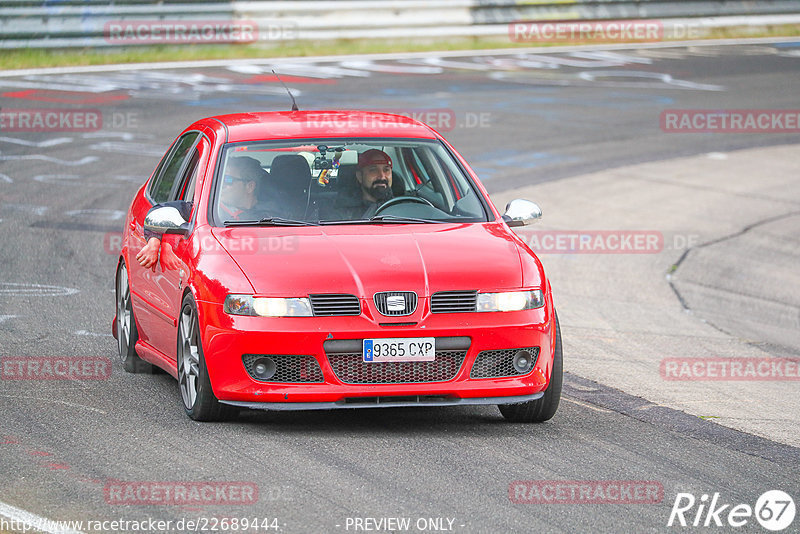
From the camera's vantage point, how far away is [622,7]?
3139 centimetres

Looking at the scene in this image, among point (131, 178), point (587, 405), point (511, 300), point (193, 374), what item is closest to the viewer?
point (511, 300)

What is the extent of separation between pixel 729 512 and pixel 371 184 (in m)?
3.17

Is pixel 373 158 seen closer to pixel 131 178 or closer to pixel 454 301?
pixel 454 301

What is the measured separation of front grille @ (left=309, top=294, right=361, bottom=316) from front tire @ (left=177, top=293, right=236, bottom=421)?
681 millimetres

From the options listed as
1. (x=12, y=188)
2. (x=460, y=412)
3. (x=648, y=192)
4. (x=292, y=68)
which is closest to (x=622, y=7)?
(x=292, y=68)

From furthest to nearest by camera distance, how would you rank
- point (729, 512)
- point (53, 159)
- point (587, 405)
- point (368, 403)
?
point (53, 159), point (587, 405), point (368, 403), point (729, 512)

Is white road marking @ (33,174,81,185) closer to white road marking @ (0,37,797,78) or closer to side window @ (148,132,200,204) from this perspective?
white road marking @ (0,37,797,78)

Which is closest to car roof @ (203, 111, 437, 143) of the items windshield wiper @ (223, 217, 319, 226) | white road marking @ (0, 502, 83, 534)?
windshield wiper @ (223, 217, 319, 226)

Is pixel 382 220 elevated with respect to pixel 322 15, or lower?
elevated

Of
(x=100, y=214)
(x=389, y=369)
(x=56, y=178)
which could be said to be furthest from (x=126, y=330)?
(x=56, y=178)

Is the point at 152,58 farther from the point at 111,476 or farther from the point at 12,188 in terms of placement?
the point at 111,476

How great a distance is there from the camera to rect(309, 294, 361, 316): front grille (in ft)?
22.9

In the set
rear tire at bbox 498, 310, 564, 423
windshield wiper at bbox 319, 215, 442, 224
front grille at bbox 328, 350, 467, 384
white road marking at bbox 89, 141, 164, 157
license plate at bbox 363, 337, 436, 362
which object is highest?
windshield wiper at bbox 319, 215, 442, 224

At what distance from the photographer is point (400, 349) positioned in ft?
23.0
